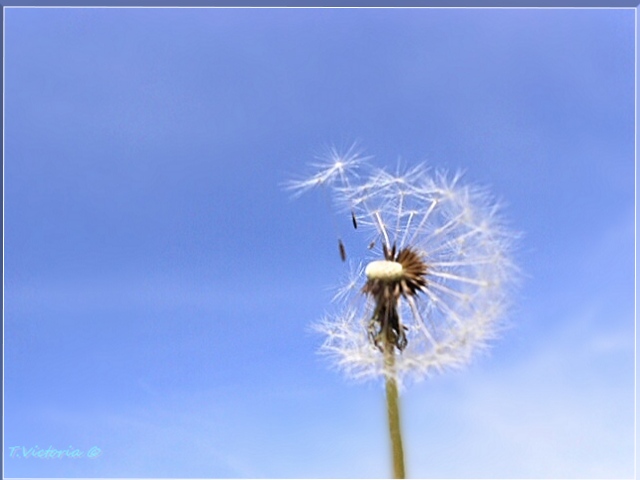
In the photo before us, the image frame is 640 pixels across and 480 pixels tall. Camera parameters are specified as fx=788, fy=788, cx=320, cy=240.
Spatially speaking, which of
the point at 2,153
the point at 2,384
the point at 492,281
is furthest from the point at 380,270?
the point at 2,153

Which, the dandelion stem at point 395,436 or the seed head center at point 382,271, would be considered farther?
the seed head center at point 382,271

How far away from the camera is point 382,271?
1225 centimetres

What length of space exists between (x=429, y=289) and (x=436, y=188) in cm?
190

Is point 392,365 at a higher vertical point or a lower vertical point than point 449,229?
lower

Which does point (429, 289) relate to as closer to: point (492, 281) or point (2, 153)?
point (492, 281)

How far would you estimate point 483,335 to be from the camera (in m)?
12.8

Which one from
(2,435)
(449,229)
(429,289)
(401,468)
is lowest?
(401,468)

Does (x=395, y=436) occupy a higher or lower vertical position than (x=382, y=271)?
lower

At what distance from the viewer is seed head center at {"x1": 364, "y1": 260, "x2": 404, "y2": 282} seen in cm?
1225

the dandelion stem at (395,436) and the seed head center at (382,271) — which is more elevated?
the seed head center at (382,271)

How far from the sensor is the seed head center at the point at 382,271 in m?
12.2

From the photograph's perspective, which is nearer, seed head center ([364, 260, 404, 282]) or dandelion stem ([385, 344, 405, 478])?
dandelion stem ([385, 344, 405, 478])

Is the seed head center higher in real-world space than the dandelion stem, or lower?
higher

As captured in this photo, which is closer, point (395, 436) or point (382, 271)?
point (395, 436)
